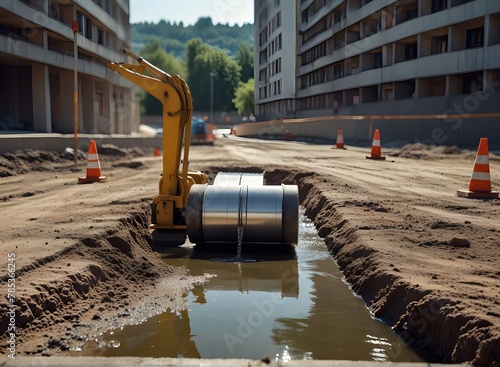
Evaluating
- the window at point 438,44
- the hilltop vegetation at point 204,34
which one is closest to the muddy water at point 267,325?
the hilltop vegetation at point 204,34

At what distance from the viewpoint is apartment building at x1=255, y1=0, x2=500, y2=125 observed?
1021 inches

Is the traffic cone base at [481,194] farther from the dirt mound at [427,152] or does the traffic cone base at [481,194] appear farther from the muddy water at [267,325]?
the dirt mound at [427,152]

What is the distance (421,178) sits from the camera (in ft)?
45.2

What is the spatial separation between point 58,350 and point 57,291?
95cm

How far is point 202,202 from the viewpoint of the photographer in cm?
807

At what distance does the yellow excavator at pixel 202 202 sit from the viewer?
26.0 feet

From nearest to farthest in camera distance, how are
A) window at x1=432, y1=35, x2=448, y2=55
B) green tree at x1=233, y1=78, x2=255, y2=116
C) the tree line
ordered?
the tree line → green tree at x1=233, y1=78, x2=255, y2=116 → window at x1=432, y1=35, x2=448, y2=55

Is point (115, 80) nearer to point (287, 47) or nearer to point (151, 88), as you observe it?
point (287, 47)

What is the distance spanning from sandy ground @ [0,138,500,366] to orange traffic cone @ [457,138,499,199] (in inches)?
14.7

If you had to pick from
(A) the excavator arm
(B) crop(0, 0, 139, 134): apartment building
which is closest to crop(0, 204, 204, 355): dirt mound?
(A) the excavator arm

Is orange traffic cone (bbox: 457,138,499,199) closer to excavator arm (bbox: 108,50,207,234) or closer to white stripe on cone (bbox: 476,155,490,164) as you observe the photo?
white stripe on cone (bbox: 476,155,490,164)

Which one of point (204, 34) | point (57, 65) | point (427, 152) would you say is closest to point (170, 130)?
point (204, 34)

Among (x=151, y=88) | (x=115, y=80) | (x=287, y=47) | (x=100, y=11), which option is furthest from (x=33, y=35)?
(x=287, y=47)

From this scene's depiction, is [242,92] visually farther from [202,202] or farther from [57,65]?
[57,65]
